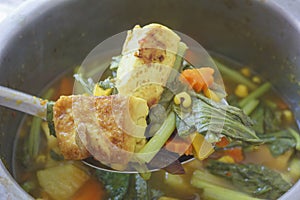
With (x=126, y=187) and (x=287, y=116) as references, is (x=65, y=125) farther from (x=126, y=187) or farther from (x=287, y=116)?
(x=287, y=116)

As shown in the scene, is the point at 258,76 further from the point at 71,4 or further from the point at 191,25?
the point at 71,4

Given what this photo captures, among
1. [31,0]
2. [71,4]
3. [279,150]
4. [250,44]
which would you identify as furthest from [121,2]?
[279,150]

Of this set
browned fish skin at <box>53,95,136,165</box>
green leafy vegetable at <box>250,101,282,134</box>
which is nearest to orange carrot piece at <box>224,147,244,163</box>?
green leafy vegetable at <box>250,101,282,134</box>

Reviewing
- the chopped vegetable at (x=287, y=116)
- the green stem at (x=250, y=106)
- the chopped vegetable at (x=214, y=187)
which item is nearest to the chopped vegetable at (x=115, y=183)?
the chopped vegetable at (x=214, y=187)

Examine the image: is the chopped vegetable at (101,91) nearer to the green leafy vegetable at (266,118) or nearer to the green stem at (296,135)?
the green leafy vegetable at (266,118)

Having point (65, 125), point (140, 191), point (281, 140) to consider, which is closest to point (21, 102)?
point (65, 125)

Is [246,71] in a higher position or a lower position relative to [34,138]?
higher
